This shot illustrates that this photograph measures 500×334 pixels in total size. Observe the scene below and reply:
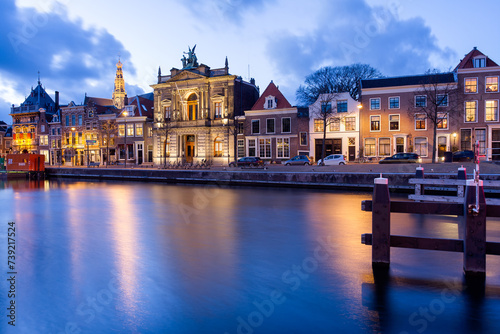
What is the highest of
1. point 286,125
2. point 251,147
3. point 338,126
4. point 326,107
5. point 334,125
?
point 326,107

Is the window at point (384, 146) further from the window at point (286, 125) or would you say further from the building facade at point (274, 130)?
the window at point (286, 125)

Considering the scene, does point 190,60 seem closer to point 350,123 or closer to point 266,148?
point 266,148

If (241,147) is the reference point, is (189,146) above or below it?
above

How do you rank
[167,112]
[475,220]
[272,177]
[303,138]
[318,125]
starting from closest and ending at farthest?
[475,220], [272,177], [318,125], [303,138], [167,112]

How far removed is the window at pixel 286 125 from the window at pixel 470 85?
2036 cm

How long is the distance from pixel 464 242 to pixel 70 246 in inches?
345

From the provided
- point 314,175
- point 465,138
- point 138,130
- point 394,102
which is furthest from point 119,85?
point 314,175

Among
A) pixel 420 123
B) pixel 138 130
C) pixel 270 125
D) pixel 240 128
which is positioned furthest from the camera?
pixel 138 130

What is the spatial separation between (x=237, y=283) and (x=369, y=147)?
39955mm

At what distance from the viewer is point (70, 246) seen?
920 cm

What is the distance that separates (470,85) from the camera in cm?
4000

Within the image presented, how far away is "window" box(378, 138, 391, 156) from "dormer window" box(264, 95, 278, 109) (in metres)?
14.3

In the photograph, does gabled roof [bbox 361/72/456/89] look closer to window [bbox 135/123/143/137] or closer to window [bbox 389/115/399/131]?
window [bbox 389/115/399/131]

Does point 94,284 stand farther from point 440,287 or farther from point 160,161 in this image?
point 160,161
